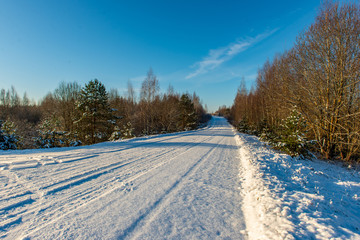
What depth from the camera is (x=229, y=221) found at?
2.73 m

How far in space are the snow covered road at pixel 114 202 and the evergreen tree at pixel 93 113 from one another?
1516cm

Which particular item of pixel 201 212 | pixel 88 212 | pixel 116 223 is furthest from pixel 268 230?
pixel 88 212

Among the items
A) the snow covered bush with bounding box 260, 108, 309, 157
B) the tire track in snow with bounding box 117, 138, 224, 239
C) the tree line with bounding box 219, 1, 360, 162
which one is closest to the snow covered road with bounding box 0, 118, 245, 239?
the tire track in snow with bounding box 117, 138, 224, 239

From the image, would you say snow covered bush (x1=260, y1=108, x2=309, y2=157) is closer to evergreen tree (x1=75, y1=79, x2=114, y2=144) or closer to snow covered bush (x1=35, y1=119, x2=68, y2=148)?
snow covered bush (x1=35, y1=119, x2=68, y2=148)

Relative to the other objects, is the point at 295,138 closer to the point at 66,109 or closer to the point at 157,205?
the point at 157,205

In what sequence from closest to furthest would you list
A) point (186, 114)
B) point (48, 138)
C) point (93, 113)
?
point (48, 138), point (93, 113), point (186, 114)

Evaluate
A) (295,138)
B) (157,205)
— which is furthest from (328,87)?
(157,205)

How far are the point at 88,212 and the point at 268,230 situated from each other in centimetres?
306

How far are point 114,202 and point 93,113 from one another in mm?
17957

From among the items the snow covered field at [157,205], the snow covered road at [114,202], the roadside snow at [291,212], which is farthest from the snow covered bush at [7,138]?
the roadside snow at [291,212]

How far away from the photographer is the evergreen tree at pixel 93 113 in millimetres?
18734

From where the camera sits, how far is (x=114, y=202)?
121 inches

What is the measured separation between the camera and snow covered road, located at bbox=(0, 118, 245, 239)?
2.32 m

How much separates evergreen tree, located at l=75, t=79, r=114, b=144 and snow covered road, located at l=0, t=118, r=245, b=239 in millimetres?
15156
